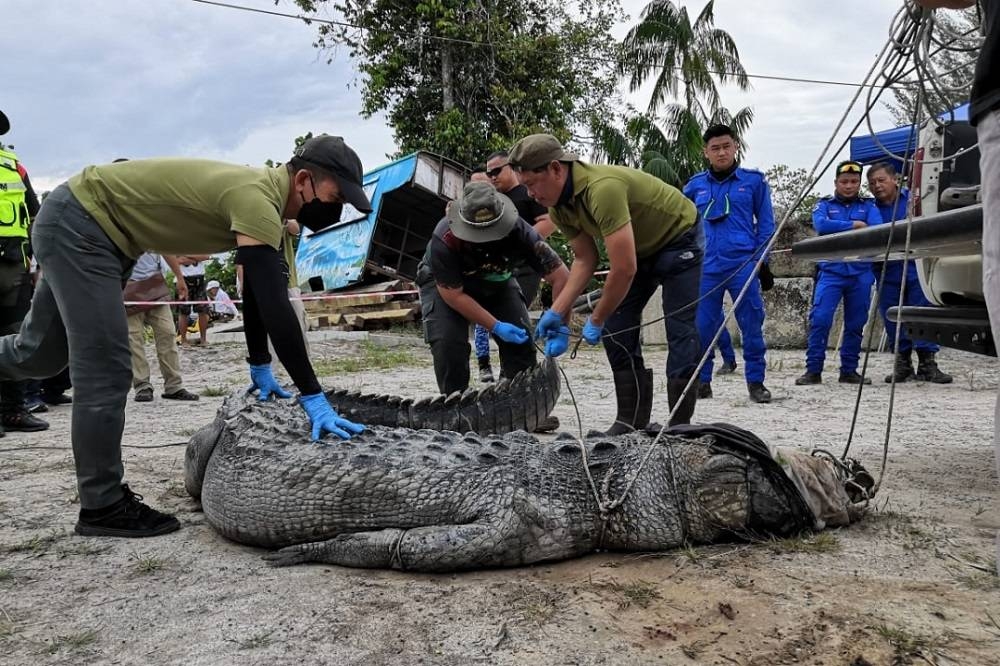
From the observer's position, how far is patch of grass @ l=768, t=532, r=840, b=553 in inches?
96.6

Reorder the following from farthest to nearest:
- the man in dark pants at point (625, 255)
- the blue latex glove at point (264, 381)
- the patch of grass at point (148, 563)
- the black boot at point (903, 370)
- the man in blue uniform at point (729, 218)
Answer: the black boot at point (903, 370)
the man in blue uniform at point (729, 218)
the man in dark pants at point (625, 255)
the blue latex glove at point (264, 381)
the patch of grass at point (148, 563)

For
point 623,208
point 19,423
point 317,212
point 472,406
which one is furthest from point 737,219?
point 19,423

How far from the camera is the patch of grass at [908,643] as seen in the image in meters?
1.74

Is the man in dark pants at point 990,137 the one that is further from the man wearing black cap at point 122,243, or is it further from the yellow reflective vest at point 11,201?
the yellow reflective vest at point 11,201

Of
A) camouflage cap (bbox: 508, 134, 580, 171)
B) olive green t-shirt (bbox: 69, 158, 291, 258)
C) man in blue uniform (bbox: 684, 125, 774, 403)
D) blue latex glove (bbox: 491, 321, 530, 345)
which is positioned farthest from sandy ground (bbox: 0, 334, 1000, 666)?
man in blue uniform (bbox: 684, 125, 774, 403)

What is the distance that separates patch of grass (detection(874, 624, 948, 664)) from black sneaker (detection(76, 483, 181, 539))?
103 inches

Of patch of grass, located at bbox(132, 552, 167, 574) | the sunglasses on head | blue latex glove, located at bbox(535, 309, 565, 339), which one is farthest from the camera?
the sunglasses on head

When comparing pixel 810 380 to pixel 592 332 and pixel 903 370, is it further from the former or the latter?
pixel 592 332

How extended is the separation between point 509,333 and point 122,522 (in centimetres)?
233

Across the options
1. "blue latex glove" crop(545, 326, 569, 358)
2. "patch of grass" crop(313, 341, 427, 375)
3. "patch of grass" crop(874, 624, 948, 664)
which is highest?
"blue latex glove" crop(545, 326, 569, 358)

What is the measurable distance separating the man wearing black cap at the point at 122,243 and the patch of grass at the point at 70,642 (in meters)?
0.87

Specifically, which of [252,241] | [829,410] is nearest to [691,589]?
[252,241]

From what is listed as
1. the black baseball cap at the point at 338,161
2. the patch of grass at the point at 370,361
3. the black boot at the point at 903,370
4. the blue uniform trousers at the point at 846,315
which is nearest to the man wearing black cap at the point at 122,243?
the black baseball cap at the point at 338,161

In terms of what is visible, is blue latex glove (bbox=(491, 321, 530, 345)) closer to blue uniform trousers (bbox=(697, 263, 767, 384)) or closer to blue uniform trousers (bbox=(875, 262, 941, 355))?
blue uniform trousers (bbox=(697, 263, 767, 384))
